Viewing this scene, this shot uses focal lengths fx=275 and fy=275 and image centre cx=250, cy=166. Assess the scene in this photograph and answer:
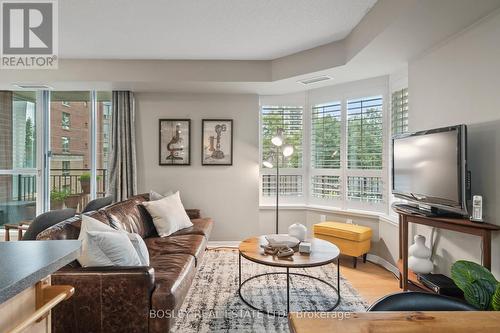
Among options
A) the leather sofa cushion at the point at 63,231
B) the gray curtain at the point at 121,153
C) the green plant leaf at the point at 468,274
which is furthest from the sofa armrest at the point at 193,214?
the green plant leaf at the point at 468,274

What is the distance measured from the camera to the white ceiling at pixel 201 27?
2408mm

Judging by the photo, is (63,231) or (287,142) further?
(287,142)

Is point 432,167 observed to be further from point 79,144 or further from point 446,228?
point 79,144

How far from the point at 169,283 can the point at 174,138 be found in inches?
107

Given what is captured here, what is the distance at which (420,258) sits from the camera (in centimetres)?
260

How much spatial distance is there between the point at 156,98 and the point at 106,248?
2915 millimetres

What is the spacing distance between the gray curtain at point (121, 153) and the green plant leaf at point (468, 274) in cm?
390

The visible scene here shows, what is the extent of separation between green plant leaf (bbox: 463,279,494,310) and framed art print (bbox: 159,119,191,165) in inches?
144

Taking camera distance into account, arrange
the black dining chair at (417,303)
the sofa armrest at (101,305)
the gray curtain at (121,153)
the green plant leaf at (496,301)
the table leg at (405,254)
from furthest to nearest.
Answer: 1. the gray curtain at (121,153)
2. the table leg at (405,254)
3. the sofa armrest at (101,305)
4. the green plant leaf at (496,301)
5. the black dining chair at (417,303)

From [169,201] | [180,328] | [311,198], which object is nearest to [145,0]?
[169,201]

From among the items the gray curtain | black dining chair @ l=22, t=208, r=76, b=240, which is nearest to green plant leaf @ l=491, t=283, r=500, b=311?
black dining chair @ l=22, t=208, r=76, b=240

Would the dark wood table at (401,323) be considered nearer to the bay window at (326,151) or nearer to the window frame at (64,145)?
the bay window at (326,151)

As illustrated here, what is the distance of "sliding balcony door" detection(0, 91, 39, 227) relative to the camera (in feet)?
14.2

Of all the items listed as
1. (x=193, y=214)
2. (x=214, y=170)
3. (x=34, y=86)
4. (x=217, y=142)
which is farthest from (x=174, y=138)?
(x=34, y=86)
